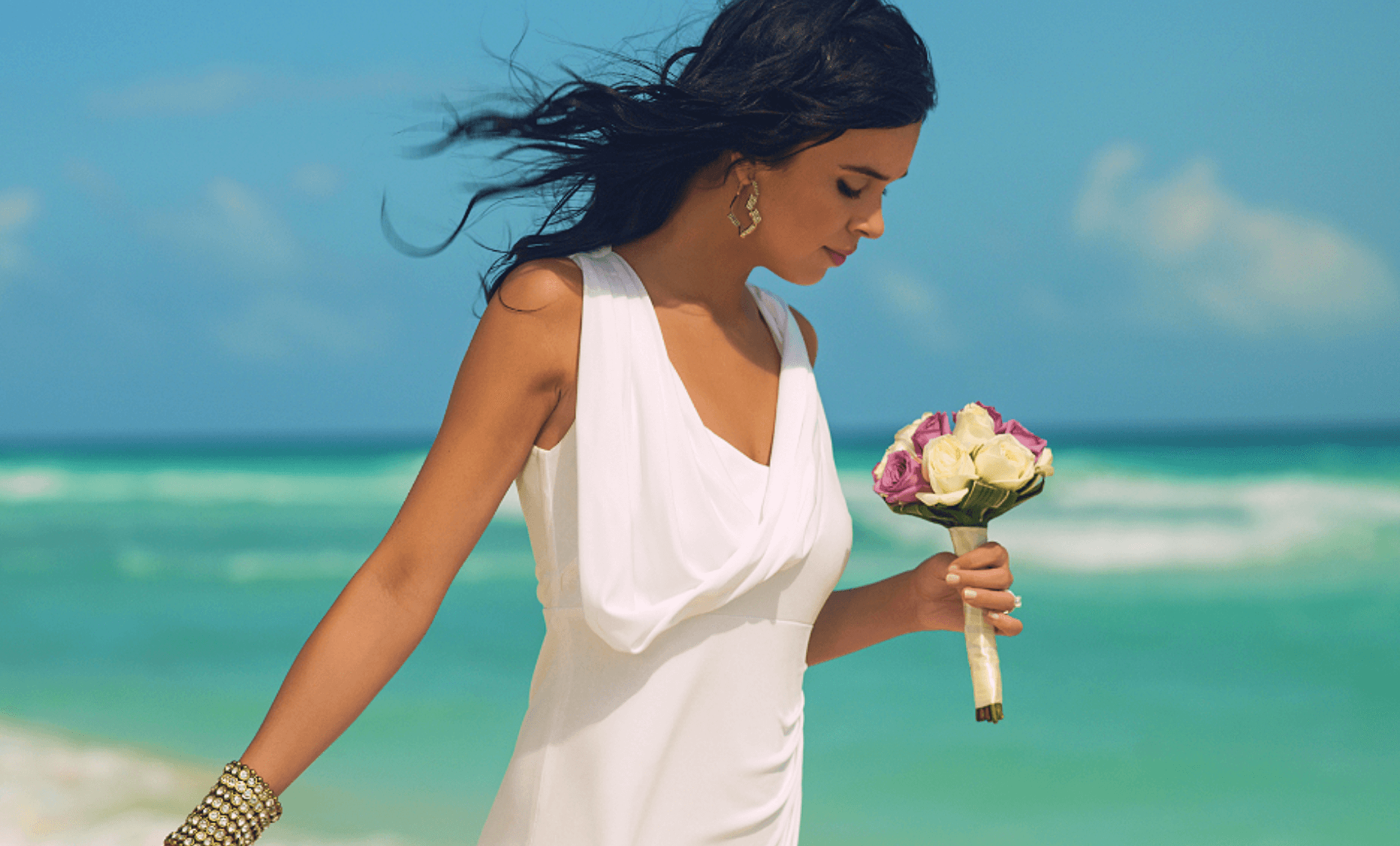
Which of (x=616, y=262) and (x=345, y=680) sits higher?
(x=616, y=262)

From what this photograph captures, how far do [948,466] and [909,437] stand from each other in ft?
0.53

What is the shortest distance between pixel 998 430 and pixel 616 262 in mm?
809

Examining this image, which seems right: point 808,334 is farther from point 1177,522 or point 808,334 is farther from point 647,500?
point 1177,522

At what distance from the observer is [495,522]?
1706cm

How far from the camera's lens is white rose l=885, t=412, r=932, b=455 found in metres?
2.31

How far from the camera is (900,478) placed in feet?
7.46

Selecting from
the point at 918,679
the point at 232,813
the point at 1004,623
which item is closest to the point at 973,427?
the point at 1004,623

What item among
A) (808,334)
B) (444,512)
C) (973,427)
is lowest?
(444,512)

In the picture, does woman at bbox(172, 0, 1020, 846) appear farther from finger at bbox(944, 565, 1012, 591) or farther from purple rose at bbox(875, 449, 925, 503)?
purple rose at bbox(875, 449, 925, 503)

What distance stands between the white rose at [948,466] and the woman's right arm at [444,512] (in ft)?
2.32

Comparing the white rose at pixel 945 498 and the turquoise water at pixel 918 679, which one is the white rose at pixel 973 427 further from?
the turquoise water at pixel 918 679

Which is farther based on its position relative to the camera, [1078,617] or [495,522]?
[495,522]

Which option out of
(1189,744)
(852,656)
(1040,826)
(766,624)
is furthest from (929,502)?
(852,656)

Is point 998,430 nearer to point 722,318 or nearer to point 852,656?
point 722,318
